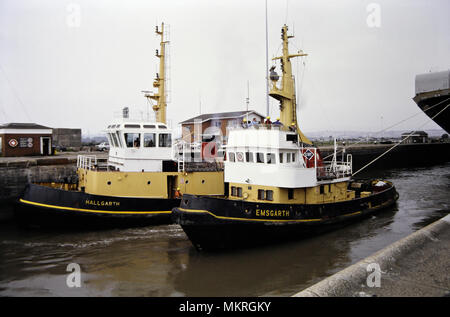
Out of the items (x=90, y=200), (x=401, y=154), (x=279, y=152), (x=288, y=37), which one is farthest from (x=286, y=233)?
(x=401, y=154)

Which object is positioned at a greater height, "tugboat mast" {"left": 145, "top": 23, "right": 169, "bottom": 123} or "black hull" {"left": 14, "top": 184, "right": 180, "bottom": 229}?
"tugboat mast" {"left": 145, "top": 23, "right": 169, "bottom": 123}

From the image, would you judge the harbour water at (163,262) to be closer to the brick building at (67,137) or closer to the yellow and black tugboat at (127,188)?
the yellow and black tugboat at (127,188)

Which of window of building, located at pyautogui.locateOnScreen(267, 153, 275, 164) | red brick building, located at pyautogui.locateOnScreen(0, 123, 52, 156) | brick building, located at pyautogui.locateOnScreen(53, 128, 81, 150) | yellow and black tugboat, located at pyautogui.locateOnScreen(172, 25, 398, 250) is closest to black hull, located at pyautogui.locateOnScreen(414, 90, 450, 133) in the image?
yellow and black tugboat, located at pyautogui.locateOnScreen(172, 25, 398, 250)

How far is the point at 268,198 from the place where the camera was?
503 inches

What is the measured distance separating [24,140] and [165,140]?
39.5 ft

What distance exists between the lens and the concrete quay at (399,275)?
5.45 metres

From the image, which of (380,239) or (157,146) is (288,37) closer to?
(157,146)

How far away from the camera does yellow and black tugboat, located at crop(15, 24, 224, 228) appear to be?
13312mm

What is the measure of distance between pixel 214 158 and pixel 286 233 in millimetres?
7439

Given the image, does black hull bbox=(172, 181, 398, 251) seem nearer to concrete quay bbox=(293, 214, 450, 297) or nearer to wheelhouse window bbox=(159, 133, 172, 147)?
concrete quay bbox=(293, 214, 450, 297)

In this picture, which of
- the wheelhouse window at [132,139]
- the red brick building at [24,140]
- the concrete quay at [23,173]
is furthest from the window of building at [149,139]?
the red brick building at [24,140]

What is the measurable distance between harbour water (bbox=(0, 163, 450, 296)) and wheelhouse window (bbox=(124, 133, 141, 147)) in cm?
401

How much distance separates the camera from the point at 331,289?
545 cm
